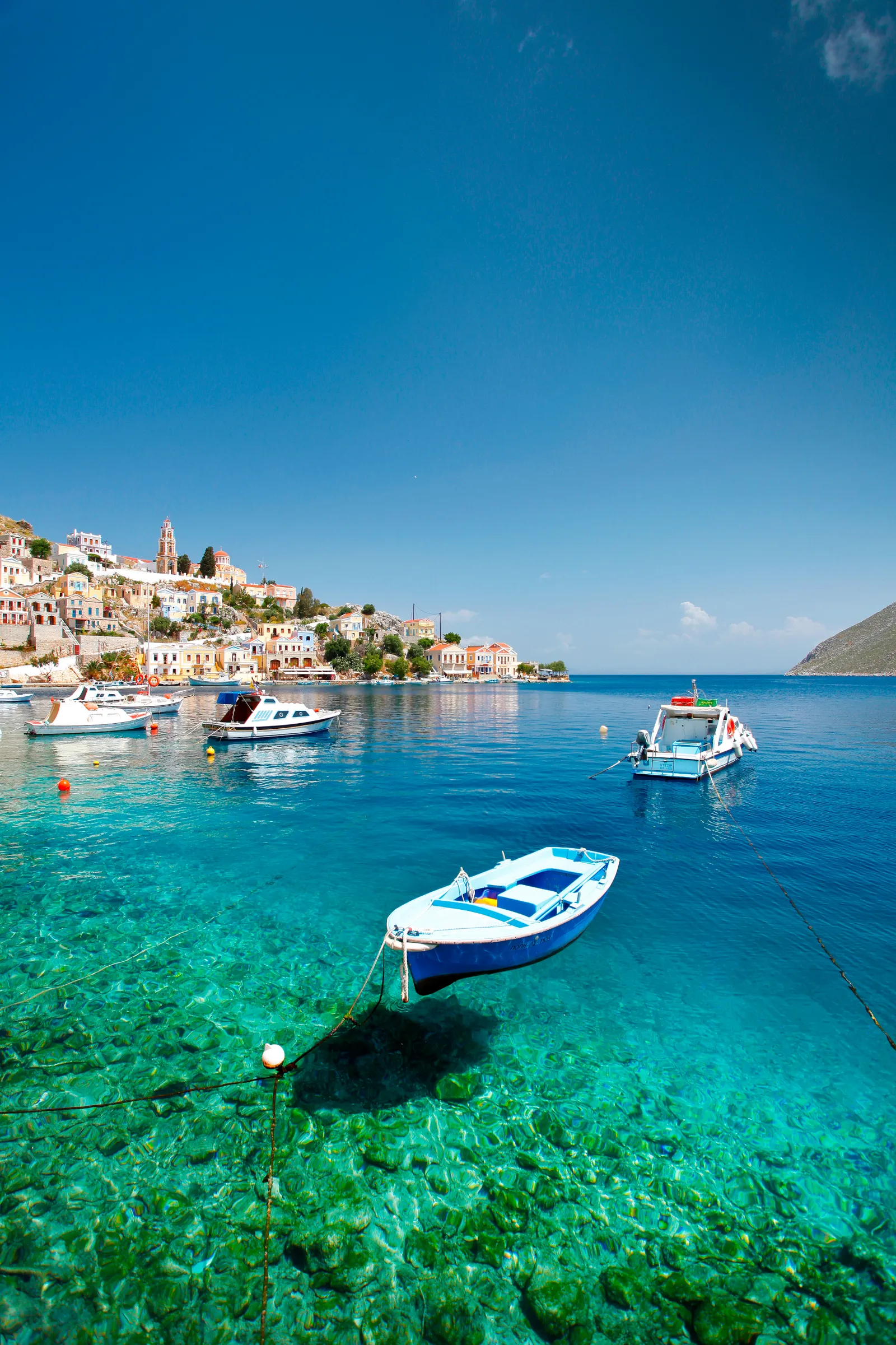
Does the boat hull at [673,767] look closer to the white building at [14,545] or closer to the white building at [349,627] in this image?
the white building at [349,627]

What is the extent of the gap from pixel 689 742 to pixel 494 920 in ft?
87.4

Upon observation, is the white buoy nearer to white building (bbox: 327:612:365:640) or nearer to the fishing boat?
the fishing boat

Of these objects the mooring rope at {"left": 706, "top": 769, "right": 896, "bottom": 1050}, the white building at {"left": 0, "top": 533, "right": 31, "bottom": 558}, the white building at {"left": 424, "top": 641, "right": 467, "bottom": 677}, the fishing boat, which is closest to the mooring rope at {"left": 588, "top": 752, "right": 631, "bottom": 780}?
the fishing boat

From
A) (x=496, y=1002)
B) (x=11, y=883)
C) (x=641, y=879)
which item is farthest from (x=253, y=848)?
(x=641, y=879)

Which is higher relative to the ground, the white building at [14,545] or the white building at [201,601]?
the white building at [14,545]

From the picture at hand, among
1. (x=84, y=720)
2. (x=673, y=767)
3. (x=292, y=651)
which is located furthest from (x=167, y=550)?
(x=673, y=767)

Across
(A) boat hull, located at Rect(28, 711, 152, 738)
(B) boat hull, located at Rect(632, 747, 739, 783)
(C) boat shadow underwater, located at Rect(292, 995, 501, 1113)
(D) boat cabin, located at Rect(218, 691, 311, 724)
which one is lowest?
(C) boat shadow underwater, located at Rect(292, 995, 501, 1113)

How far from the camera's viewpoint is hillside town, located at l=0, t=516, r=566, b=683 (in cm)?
10156

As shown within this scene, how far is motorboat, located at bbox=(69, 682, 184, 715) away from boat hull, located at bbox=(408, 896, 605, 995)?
146 ft

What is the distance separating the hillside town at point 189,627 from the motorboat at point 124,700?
4949 centimetres

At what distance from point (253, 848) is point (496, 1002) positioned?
10269mm

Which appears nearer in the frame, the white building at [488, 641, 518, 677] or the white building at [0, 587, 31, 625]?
the white building at [0, 587, 31, 625]

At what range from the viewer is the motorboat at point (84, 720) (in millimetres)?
39500

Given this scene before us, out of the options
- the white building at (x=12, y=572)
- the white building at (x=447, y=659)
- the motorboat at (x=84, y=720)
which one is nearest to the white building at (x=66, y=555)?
the white building at (x=12, y=572)
